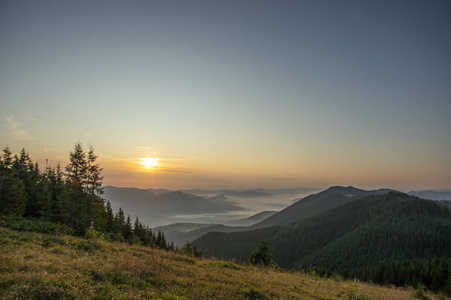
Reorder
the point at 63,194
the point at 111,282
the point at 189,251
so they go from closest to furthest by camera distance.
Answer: the point at 111,282 → the point at 189,251 → the point at 63,194

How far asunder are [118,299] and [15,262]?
155 inches

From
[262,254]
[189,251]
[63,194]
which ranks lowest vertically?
[262,254]

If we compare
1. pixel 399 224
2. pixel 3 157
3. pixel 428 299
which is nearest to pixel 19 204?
pixel 3 157

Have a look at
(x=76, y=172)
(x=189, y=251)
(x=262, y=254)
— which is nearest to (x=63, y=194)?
(x=76, y=172)

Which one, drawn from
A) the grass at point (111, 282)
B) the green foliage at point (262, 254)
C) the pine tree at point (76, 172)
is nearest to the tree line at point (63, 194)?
the pine tree at point (76, 172)

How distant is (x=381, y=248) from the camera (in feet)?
500

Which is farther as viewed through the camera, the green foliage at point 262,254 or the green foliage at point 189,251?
the green foliage at point 262,254

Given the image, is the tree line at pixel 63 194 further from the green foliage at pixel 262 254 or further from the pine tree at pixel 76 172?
the green foliage at pixel 262 254

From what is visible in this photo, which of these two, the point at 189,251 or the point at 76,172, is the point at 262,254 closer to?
the point at 189,251

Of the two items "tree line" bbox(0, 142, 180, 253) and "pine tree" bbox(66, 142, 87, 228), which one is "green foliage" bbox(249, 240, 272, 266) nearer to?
"tree line" bbox(0, 142, 180, 253)

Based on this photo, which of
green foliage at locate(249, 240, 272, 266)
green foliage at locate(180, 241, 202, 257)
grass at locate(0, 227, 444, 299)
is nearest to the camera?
grass at locate(0, 227, 444, 299)

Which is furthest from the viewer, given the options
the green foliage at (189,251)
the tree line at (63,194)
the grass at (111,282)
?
the tree line at (63,194)

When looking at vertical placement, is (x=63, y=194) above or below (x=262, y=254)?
above

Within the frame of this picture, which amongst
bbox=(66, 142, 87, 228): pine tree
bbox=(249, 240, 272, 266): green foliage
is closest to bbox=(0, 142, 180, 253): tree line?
bbox=(66, 142, 87, 228): pine tree
